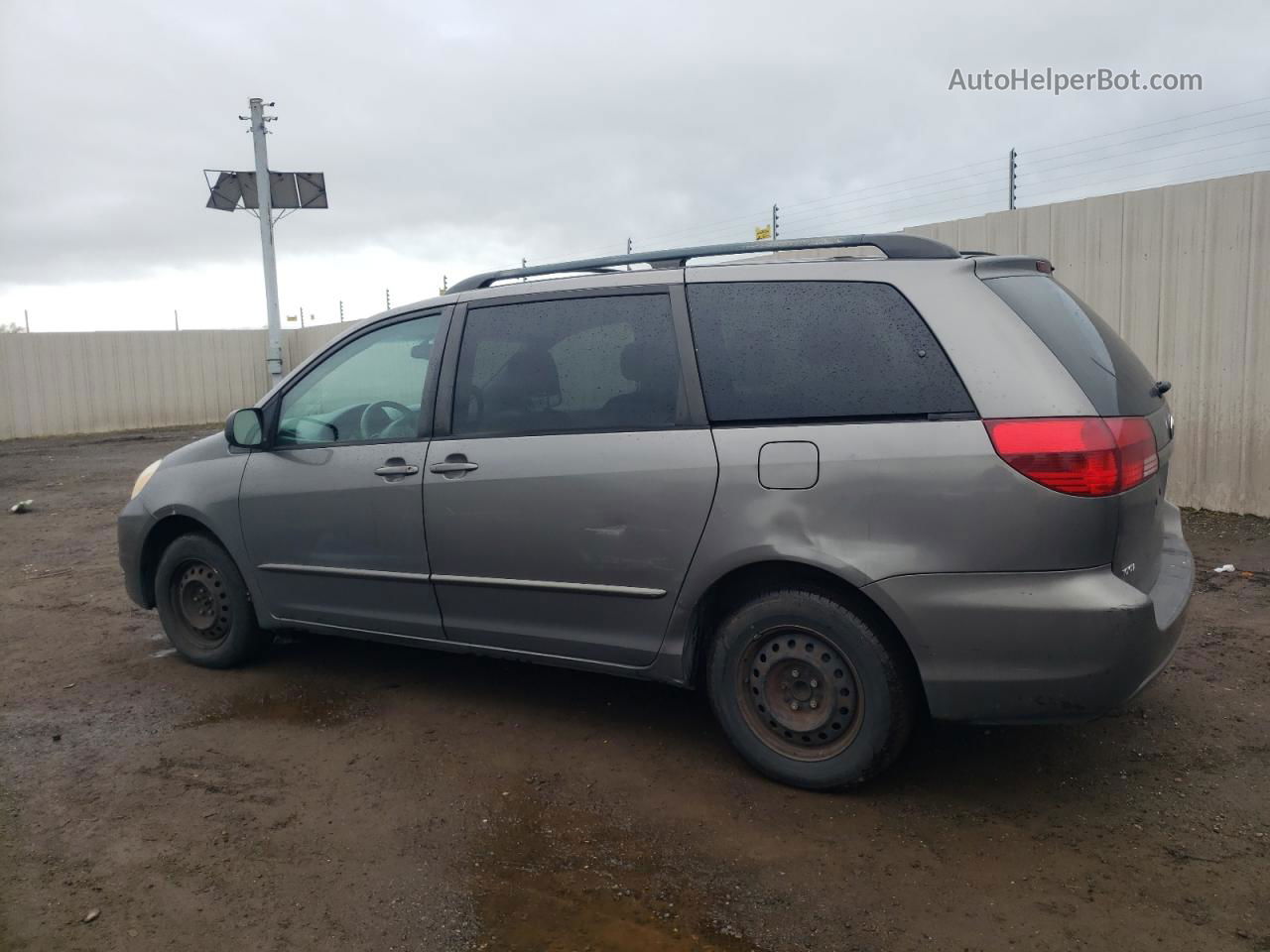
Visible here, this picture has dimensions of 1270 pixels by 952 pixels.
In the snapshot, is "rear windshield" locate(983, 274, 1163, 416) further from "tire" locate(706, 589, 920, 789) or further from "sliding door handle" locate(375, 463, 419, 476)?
"sliding door handle" locate(375, 463, 419, 476)

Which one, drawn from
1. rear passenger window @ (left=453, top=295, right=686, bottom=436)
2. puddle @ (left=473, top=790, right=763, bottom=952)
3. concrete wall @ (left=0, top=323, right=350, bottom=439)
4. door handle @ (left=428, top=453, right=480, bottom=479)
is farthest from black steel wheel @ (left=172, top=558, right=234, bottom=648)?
concrete wall @ (left=0, top=323, right=350, bottom=439)

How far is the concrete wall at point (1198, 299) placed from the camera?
650cm

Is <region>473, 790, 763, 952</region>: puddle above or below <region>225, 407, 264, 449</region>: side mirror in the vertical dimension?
below

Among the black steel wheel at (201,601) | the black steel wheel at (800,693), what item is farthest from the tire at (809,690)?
the black steel wheel at (201,601)

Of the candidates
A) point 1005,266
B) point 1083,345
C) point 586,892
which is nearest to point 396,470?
point 586,892

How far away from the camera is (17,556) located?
7.91m

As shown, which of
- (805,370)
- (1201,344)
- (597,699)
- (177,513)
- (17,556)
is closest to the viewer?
(805,370)

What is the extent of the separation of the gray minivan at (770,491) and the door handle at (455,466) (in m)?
0.01

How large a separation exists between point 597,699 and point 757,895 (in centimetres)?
163

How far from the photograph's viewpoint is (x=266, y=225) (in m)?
14.8

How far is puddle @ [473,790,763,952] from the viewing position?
258 centimetres

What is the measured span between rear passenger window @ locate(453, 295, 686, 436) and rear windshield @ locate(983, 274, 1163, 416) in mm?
1163

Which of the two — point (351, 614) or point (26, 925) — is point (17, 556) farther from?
point (26, 925)

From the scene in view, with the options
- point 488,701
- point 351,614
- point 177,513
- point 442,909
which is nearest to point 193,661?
point 177,513
